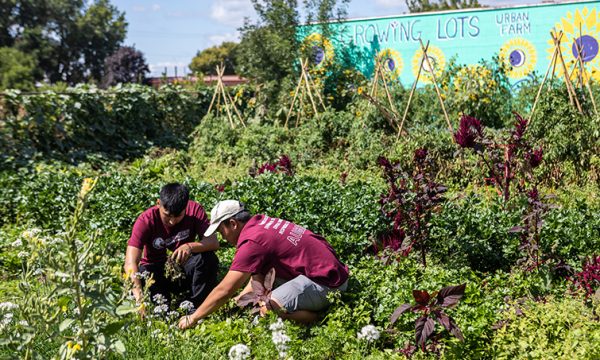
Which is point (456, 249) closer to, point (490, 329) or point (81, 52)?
point (490, 329)

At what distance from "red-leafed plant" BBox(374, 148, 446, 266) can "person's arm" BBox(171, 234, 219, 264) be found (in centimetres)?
148

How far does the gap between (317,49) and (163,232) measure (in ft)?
36.8

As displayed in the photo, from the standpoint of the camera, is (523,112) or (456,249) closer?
(456,249)

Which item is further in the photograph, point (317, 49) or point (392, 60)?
point (392, 60)

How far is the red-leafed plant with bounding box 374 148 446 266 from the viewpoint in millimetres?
5168

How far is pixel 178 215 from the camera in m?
4.98

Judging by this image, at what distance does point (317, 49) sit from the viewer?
15750 millimetres

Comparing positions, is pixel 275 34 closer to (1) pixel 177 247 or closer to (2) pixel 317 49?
(2) pixel 317 49

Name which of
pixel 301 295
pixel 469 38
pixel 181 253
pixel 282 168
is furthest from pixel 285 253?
pixel 469 38

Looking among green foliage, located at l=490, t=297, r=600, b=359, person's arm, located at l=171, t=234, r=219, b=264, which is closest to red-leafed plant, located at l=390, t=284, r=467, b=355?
green foliage, located at l=490, t=297, r=600, b=359

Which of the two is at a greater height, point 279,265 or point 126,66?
point 126,66

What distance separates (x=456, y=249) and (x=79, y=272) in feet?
12.1

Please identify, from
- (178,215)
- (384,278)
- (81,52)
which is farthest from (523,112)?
(81,52)

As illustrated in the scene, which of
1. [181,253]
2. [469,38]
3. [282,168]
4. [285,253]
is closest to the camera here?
[285,253]
